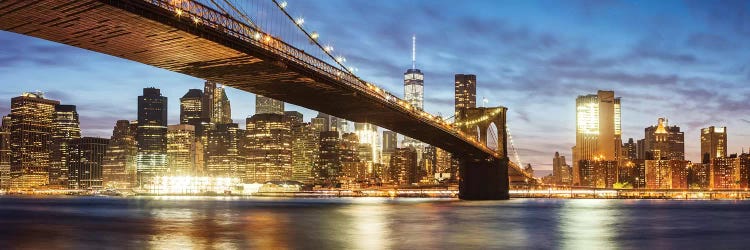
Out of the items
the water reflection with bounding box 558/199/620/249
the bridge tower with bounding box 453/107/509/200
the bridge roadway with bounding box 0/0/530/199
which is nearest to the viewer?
the bridge roadway with bounding box 0/0/530/199

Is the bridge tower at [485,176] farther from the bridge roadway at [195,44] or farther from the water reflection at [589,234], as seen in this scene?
the water reflection at [589,234]

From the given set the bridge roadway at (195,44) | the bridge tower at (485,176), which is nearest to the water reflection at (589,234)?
the bridge roadway at (195,44)

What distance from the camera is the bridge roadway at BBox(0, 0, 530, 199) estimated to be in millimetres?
30734

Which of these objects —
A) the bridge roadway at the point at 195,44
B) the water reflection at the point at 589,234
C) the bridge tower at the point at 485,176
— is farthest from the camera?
the bridge tower at the point at 485,176

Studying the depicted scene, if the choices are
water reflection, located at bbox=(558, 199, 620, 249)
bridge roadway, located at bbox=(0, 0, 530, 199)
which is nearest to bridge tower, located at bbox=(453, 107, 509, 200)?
bridge roadway, located at bbox=(0, 0, 530, 199)

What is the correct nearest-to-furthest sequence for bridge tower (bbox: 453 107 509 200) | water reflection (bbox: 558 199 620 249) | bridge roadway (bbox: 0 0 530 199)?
1. bridge roadway (bbox: 0 0 530 199)
2. water reflection (bbox: 558 199 620 249)
3. bridge tower (bbox: 453 107 509 200)

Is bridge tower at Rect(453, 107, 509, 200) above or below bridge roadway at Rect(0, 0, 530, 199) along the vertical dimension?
below

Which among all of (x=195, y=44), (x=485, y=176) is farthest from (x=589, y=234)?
(x=485, y=176)

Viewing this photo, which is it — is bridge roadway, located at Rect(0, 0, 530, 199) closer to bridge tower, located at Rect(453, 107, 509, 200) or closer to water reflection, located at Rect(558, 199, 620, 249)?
water reflection, located at Rect(558, 199, 620, 249)

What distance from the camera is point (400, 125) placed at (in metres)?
71.6

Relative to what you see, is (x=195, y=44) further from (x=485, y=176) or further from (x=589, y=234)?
(x=485, y=176)

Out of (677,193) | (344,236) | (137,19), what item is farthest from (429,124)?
(677,193)

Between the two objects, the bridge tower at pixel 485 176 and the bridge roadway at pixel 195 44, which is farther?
the bridge tower at pixel 485 176

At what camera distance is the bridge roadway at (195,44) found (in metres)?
30.7
